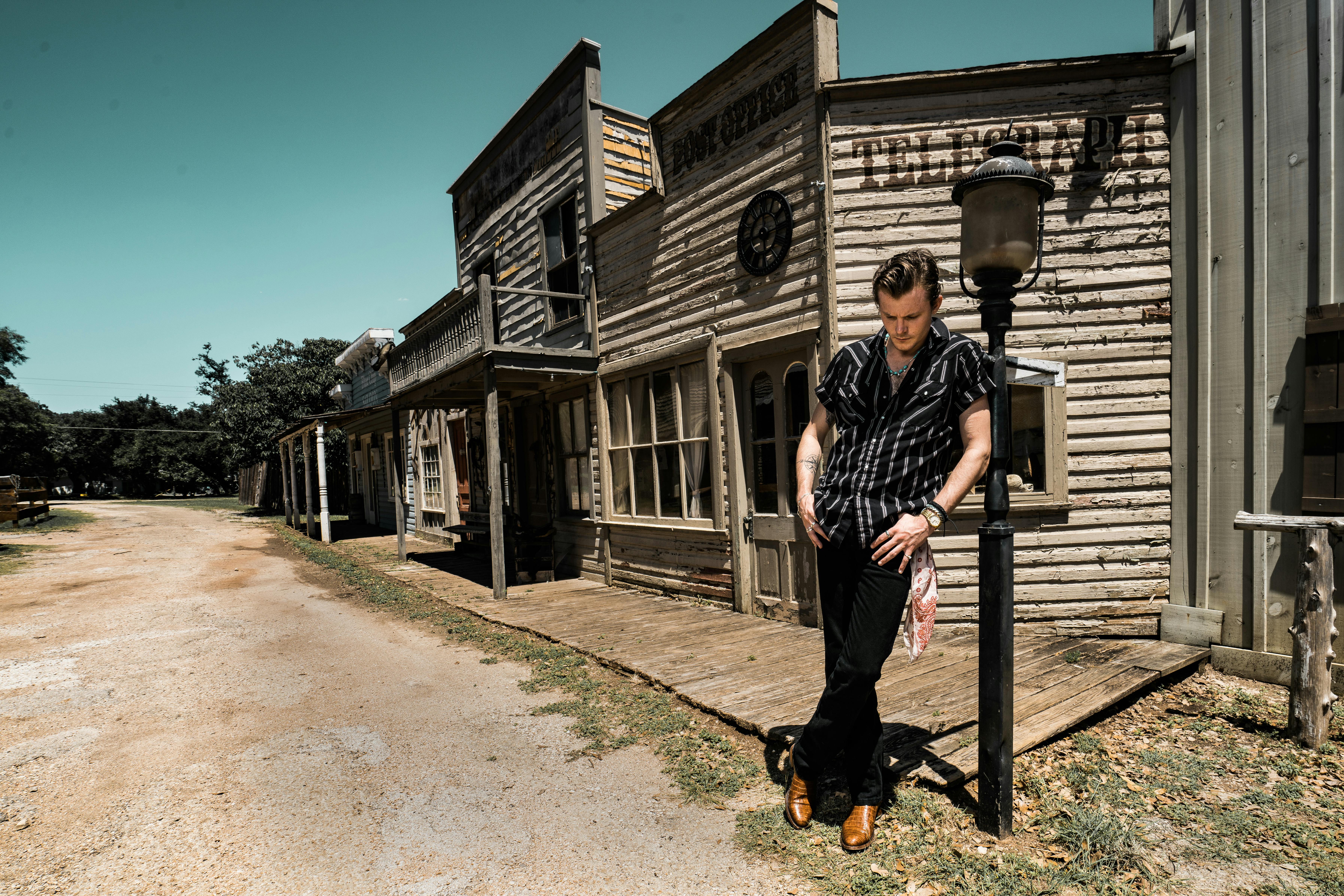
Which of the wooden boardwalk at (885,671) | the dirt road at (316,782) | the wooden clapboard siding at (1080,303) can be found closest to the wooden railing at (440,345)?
the wooden boardwalk at (885,671)

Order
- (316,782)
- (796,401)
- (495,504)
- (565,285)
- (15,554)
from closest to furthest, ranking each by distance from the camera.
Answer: (316,782), (796,401), (495,504), (565,285), (15,554)

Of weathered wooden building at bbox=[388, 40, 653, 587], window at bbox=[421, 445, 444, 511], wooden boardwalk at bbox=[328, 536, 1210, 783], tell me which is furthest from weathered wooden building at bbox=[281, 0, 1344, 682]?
window at bbox=[421, 445, 444, 511]

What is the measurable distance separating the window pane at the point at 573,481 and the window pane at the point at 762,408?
358cm

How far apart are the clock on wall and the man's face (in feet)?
11.3

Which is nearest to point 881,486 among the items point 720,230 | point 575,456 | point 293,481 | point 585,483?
point 720,230

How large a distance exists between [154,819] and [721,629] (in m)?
3.93

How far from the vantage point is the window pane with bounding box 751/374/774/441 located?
6129 millimetres

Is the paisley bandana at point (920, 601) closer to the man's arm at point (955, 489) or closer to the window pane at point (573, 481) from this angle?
the man's arm at point (955, 489)

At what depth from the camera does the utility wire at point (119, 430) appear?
5384cm

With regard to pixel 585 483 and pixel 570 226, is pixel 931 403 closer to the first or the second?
pixel 585 483

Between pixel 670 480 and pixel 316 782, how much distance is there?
4.56m

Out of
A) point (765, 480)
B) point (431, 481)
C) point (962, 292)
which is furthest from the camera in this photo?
point (431, 481)

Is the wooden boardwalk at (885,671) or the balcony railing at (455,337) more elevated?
the balcony railing at (455,337)

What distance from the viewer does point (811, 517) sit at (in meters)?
2.62
